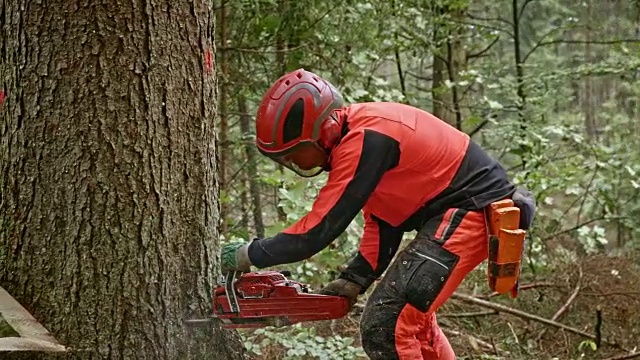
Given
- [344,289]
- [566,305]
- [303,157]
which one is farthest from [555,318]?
[303,157]

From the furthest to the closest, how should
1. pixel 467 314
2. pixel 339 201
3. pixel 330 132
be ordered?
1. pixel 467 314
2. pixel 330 132
3. pixel 339 201

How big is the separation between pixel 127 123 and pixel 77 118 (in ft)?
0.63

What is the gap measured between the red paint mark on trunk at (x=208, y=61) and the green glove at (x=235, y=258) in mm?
803

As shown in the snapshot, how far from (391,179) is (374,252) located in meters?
0.59

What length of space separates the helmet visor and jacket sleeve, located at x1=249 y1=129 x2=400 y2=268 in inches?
6.0

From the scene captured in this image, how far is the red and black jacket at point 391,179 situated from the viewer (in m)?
2.74

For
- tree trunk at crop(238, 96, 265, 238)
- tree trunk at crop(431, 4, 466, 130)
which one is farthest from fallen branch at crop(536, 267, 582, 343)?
tree trunk at crop(431, 4, 466, 130)

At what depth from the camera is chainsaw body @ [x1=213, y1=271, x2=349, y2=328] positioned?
2906mm

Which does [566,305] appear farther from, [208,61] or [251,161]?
[208,61]

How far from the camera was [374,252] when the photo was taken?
3.41 metres

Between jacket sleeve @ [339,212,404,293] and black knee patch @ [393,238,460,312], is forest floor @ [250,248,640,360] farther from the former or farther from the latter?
black knee patch @ [393,238,460,312]

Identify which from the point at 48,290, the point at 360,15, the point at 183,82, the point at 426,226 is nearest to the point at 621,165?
the point at 360,15

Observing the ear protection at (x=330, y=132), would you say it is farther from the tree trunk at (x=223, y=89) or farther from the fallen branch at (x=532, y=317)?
the fallen branch at (x=532, y=317)

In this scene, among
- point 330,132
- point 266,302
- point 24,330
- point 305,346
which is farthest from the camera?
point 305,346
